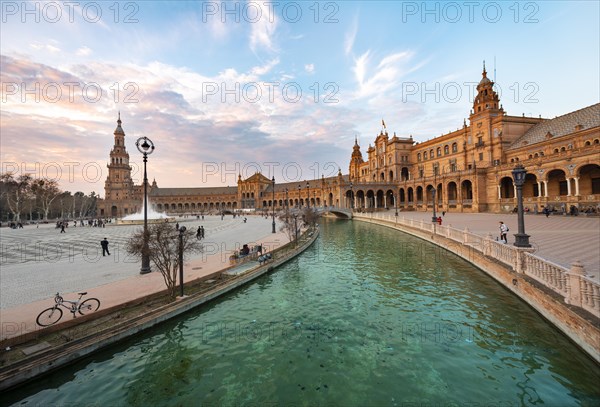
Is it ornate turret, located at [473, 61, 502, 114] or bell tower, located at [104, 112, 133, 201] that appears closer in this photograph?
ornate turret, located at [473, 61, 502, 114]

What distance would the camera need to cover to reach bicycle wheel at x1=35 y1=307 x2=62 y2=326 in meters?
7.48

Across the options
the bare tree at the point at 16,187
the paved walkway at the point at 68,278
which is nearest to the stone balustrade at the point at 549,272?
the paved walkway at the point at 68,278

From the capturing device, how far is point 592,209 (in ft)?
94.4

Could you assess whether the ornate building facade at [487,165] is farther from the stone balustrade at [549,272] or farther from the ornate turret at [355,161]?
the stone balustrade at [549,272]

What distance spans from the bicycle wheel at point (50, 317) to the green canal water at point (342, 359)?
6.01 ft

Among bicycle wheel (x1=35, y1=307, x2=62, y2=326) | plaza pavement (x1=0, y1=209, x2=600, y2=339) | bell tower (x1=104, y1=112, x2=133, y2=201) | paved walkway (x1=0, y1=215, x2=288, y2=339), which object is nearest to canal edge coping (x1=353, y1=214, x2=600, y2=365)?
plaza pavement (x1=0, y1=209, x2=600, y2=339)

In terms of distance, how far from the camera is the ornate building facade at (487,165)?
110 feet

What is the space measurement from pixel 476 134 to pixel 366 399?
61.3 metres

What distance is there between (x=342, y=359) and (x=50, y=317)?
826cm

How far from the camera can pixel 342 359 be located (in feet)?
22.7

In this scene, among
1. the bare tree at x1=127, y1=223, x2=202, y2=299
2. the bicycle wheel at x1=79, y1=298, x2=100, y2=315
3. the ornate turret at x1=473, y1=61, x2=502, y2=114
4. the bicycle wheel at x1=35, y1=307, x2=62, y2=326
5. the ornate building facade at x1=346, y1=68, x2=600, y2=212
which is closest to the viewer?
the bicycle wheel at x1=35, y1=307, x2=62, y2=326

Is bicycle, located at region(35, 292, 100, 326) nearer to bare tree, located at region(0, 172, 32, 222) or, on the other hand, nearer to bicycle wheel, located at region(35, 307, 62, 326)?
bicycle wheel, located at region(35, 307, 62, 326)

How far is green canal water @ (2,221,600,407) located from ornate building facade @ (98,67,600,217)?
70.8 ft

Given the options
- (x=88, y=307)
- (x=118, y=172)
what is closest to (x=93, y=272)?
(x=88, y=307)
